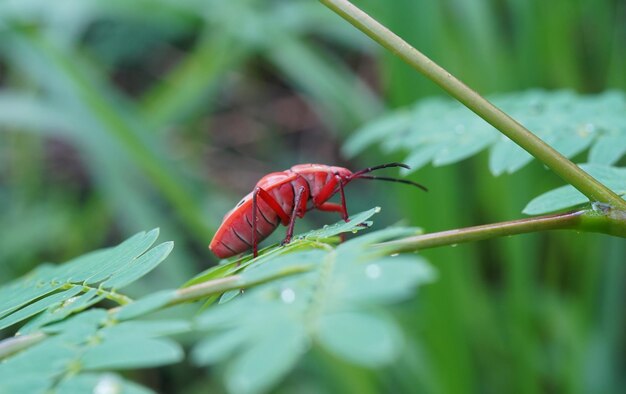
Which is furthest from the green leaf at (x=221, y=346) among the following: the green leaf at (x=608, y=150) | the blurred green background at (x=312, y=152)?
the blurred green background at (x=312, y=152)

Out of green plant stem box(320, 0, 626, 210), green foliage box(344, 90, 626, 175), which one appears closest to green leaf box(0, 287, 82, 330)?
green plant stem box(320, 0, 626, 210)

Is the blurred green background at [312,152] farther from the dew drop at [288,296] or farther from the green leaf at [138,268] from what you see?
the dew drop at [288,296]

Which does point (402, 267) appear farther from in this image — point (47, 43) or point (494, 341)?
point (47, 43)

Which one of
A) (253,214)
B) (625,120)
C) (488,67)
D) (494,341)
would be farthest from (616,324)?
(253,214)

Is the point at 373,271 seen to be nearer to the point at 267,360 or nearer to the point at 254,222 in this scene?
the point at 267,360

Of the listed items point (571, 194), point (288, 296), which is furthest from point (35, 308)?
point (571, 194)
